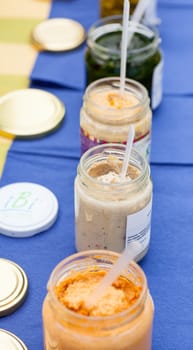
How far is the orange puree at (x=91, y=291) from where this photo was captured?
0.73 metres

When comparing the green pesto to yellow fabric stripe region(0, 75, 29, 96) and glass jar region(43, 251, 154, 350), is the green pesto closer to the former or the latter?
yellow fabric stripe region(0, 75, 29, 96)

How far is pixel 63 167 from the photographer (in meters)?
1.17

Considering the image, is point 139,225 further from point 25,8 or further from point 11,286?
point 25,8

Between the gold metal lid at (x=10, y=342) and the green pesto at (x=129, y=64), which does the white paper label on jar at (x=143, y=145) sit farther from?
the gold metal lid at (x=10, y=342)

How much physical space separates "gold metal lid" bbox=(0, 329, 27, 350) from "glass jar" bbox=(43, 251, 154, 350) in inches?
3.1

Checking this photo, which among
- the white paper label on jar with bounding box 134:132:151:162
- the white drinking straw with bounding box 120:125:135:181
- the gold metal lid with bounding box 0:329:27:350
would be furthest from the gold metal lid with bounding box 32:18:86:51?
the gold metal lid with bounding box 0:329:27:350

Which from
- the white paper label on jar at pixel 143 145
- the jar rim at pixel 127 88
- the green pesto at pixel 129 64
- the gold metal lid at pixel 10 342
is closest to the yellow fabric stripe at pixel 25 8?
the green pesto at pixel 129 64

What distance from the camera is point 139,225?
910mm

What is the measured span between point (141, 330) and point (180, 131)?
59cm

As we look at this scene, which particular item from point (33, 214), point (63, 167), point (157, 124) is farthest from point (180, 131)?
point (33, 214)

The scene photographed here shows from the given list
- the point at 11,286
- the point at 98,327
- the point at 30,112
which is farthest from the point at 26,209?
the point at 98,327

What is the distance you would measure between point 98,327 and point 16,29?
38.7 inches

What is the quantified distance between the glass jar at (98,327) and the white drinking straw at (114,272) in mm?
31

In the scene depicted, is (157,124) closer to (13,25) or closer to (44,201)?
(44,201)
